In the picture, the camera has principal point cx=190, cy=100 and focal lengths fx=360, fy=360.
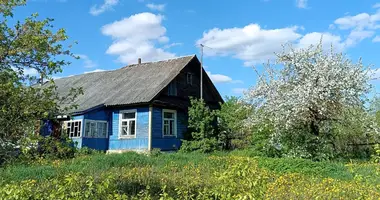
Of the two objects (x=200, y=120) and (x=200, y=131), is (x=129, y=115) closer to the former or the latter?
(x=200, y=120)

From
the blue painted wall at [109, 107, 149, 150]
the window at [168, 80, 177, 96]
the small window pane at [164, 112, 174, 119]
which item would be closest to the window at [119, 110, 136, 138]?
the blue painted wall at [109, 107, 149, 150]

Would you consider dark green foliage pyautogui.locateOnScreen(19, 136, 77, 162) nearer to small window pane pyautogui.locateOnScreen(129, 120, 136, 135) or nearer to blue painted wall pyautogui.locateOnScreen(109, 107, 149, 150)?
blue painted wall pyautogui.locateOnScreen(109, 107, 149, 150)

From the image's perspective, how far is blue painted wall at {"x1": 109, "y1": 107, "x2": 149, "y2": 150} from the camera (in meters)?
21.4

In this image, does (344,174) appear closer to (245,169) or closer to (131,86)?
(245,169)

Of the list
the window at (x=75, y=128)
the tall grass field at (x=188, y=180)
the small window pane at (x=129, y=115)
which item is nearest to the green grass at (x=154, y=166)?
the tall grass field at (x=188, y=180)

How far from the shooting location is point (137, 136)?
21.8m

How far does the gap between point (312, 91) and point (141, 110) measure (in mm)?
10516

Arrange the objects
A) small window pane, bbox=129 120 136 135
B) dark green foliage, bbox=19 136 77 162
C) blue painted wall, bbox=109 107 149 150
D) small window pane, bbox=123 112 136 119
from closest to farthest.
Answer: dark green foliage, bbox=19 136 77 162
blue painted wall, bbox=109 107 149 150
small window pane, bbox=129 120 136 135
small window pane, bbox=123 112 136 119

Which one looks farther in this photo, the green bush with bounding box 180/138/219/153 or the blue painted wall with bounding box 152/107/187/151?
the blue painted wall with bounding box 152/107/187/151

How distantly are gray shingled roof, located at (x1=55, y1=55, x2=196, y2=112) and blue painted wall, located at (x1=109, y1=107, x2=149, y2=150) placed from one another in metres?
0.93

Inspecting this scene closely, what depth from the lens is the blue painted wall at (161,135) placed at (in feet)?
70.6

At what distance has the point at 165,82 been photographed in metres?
22.3

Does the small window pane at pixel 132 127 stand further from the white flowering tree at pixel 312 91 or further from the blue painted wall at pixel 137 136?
the white flowering tree at pixel 312 91

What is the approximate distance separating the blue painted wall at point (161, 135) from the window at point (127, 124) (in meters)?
1.42
